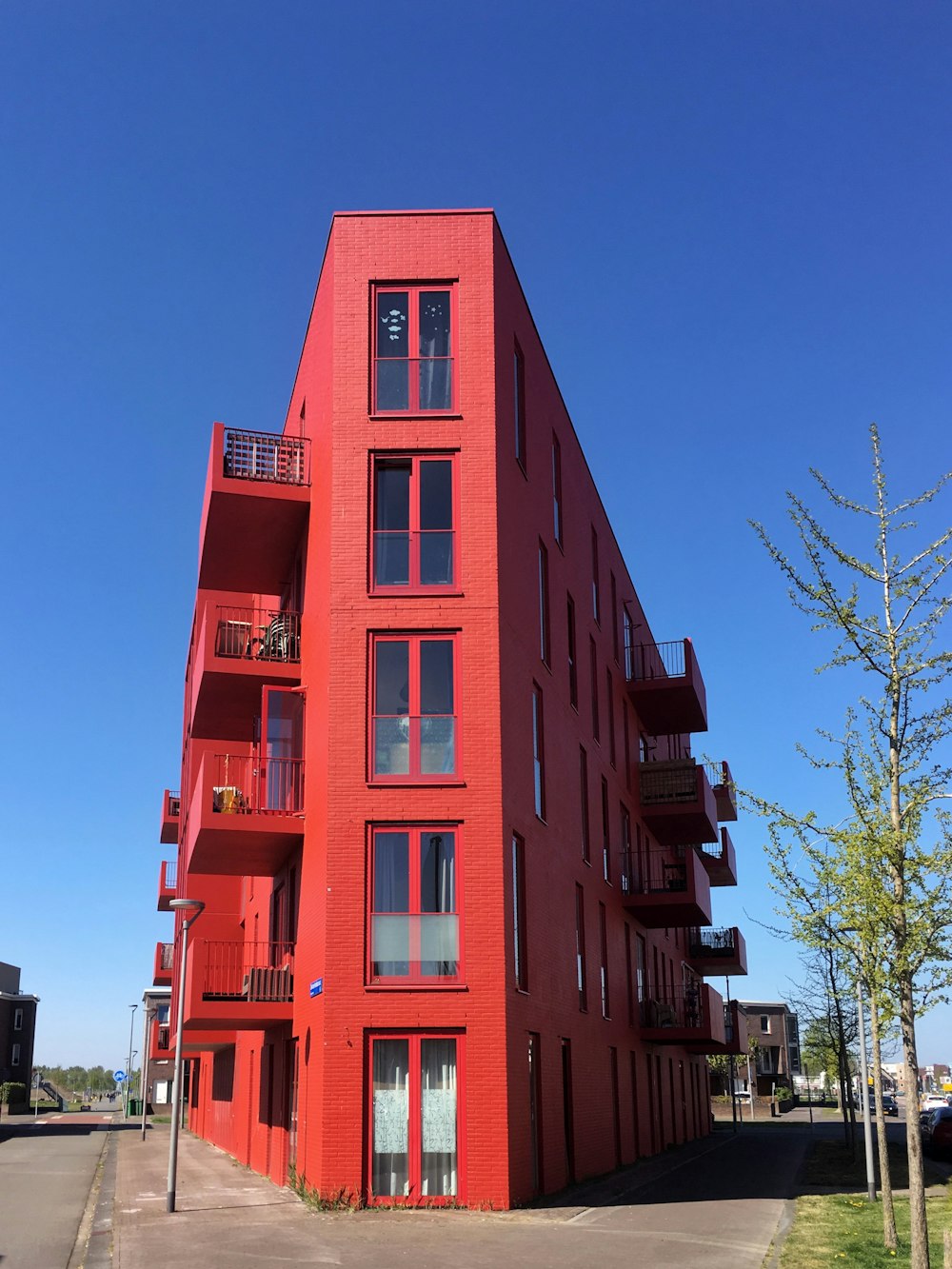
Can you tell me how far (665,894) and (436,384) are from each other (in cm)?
1461

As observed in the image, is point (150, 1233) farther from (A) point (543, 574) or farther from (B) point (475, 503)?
(A) point (543, 574)

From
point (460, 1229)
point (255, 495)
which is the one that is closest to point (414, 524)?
point (255, 495)

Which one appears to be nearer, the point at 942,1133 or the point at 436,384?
the point at 436,384

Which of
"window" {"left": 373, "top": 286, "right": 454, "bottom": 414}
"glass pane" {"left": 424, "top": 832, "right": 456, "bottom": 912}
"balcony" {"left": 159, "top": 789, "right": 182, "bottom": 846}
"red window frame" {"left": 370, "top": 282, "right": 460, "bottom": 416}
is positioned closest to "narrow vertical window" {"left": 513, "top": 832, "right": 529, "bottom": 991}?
"glass pane" {"left": 424, "top": 832, "right": 456, "bottom": 912}

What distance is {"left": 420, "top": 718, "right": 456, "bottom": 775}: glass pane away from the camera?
17750mm

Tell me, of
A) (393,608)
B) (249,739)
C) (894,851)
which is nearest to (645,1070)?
(249,739)

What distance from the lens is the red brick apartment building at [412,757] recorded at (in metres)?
16.5

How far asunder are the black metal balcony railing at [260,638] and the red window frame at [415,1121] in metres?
7.26

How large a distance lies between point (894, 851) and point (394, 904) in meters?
8.10

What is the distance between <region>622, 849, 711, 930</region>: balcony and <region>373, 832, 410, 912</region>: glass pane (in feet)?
40.5

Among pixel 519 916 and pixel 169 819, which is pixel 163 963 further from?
pixel 519 916

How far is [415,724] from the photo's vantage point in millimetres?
17891

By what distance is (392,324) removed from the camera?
1986 cm

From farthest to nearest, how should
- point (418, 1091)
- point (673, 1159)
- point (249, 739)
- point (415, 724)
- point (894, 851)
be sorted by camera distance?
point (673, 1159), point (249, 739), point (415, 724), point (418, 1091), point (894, 851)
